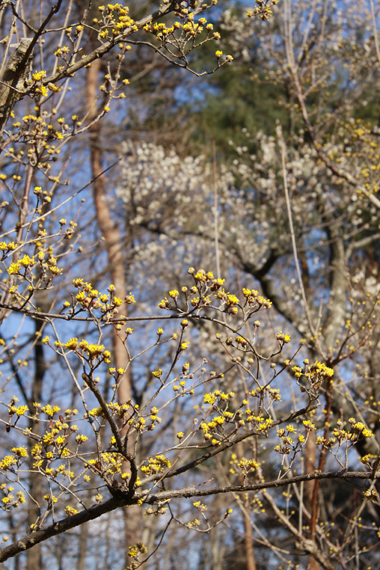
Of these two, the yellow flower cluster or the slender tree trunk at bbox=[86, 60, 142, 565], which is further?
the slender tree trunk at bbox=[86, 60, 142, 565]

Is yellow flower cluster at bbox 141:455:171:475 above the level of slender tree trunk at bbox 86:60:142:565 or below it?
below

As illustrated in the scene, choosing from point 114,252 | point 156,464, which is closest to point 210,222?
point 114,252

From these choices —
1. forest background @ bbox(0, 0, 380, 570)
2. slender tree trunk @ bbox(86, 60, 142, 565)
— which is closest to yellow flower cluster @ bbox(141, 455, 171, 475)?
forest background @ bbox(0, 0, 380, 570)

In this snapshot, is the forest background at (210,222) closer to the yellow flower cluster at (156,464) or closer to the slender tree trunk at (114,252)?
the slender tree trunk at (114,252)

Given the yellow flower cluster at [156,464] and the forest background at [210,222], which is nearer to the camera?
the yellow flower cluster at [156,464]

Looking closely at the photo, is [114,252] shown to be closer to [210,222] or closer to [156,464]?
[210,222]

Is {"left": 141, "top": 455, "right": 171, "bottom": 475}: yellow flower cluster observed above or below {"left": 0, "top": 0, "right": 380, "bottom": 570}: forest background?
below

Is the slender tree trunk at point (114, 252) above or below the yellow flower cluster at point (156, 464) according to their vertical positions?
above

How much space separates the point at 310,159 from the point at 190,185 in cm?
242

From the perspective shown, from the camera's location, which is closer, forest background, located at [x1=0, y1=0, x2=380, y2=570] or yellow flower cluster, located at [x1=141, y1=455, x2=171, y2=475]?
yellow flower cluster, located at [x1=141, y1=455, x2=171, y2=475]

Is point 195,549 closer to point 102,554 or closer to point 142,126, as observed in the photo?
point 102,554

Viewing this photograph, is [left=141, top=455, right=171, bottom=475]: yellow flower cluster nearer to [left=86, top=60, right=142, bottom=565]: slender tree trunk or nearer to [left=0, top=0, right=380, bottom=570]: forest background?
[left=0, top=0, right=380, bottom=570]: forest background


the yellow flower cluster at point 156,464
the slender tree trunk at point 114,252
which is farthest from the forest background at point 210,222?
the yellow flower cluster at point 156,464

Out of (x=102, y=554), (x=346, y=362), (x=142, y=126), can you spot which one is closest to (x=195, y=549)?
(x=102, y=554)
